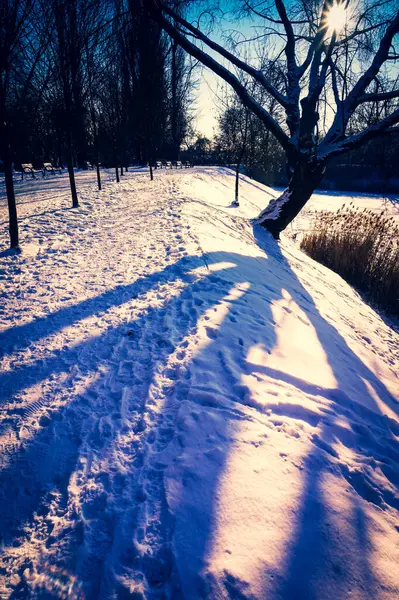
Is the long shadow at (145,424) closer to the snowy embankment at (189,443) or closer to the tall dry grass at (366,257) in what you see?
the snowy embankment at (189,443)

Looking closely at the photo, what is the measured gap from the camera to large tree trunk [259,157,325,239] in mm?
6008

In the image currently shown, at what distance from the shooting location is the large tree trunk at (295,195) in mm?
6008

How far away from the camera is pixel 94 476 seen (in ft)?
5.17

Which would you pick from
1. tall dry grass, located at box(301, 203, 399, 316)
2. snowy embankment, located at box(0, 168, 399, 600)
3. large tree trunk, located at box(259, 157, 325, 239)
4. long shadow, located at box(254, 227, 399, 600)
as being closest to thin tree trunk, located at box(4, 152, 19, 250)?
snowy embankment, located at box(0, 168, 399, 600)

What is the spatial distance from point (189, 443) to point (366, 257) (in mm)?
7060

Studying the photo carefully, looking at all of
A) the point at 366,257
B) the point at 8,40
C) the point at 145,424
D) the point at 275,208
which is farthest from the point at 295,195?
the point at 145,424

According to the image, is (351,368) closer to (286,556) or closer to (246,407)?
(246,407)

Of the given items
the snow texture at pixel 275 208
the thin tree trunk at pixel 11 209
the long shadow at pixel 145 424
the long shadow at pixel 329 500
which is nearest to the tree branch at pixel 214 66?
the snow texture at pixel 275 208

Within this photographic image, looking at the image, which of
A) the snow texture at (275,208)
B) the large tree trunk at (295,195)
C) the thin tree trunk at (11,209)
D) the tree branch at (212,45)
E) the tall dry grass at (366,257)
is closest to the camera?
the thin tree trunk at (11,209)

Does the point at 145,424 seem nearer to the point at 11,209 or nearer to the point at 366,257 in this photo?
the point at 11,209

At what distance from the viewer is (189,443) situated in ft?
5.65

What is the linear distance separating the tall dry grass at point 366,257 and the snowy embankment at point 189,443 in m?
2.89

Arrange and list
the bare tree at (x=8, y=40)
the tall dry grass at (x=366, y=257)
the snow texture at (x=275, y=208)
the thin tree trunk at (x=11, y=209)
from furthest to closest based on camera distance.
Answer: the snow texture at (x=275, y=208)
the tall dry grass at (x=366, y=257)
the thin tree trunk at (x=11, y=209)
the bare tree at (x=8, y=40)

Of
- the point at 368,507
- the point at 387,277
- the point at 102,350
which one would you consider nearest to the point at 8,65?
the point at 102,350
